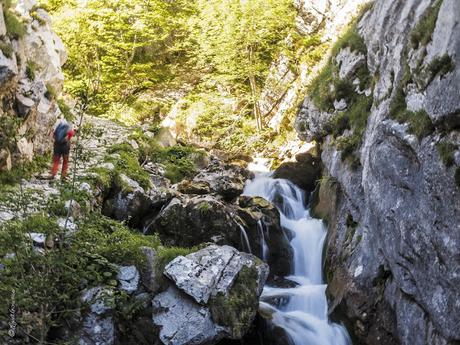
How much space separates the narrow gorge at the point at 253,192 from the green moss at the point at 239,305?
4 cm

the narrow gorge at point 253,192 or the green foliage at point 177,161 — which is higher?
the narrow gorge at point 253,192

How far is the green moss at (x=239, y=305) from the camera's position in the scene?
342 inches

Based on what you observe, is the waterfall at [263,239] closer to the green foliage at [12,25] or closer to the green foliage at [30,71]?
the green foliage at [30,71]

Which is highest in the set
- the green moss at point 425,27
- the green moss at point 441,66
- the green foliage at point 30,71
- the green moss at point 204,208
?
the green moss at point 425,27

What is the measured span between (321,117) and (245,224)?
426 centimetres

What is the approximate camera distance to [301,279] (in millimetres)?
12750

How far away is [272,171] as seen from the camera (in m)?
18.0

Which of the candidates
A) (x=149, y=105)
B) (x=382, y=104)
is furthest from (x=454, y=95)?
(x=149, y=105)

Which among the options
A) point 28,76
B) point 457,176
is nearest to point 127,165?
point 28,76

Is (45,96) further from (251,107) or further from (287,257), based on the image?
(251,107)

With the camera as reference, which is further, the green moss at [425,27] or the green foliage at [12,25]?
the green foliage at [12,25]

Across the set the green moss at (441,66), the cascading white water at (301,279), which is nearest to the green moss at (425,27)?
the green moss at (441,66)

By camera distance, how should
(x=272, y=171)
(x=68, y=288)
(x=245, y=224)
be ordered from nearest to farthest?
1. (x=68, y=288)
2. (x=245, y=224)
3. (x=272, y=171)

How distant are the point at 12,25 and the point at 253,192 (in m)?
9.35
